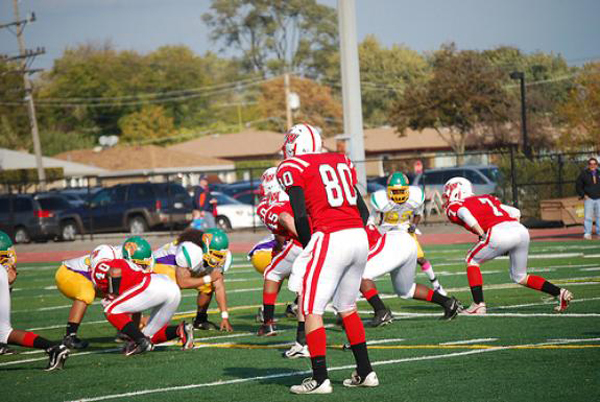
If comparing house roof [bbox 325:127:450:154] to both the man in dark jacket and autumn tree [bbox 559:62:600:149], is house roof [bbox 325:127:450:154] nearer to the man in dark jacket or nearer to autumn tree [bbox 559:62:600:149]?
autumn tree [bbox 559:62:600:149]

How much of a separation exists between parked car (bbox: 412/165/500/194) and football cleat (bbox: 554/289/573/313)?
19048mm

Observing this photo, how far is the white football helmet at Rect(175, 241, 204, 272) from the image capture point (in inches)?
394

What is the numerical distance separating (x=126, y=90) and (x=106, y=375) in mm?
75201

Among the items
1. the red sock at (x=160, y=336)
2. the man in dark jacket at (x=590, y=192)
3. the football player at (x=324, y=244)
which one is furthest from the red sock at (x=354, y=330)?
the man in dark jacket at (x=590, y=192)

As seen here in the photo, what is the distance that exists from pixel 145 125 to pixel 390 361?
239 feet

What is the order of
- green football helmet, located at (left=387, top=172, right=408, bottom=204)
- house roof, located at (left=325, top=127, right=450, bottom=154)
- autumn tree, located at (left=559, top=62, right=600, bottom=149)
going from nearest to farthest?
green football helmet, located at (left=387, top=172, right=408, bottom=204) < autumn tree, located at (left=559, top=62, right=600, bottom=149) < house roof, located at (left=325, top=127, right=450, bottom=154)

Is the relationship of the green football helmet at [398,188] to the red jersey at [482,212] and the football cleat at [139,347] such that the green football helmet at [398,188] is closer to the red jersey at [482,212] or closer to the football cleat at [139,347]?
the red jersey at [482,212]

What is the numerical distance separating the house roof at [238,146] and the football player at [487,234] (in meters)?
55.7

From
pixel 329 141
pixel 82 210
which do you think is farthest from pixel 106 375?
pixel 329 141

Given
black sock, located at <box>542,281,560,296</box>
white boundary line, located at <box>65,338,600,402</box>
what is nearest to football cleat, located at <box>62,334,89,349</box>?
white boundary line, located at <box>65,338,600,402</box>

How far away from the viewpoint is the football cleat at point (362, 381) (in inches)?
274

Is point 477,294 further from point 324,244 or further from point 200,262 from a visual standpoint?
point 324,244

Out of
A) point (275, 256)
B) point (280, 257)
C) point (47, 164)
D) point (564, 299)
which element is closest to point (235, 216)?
point (275, 256)

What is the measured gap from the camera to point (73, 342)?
32.2ft
